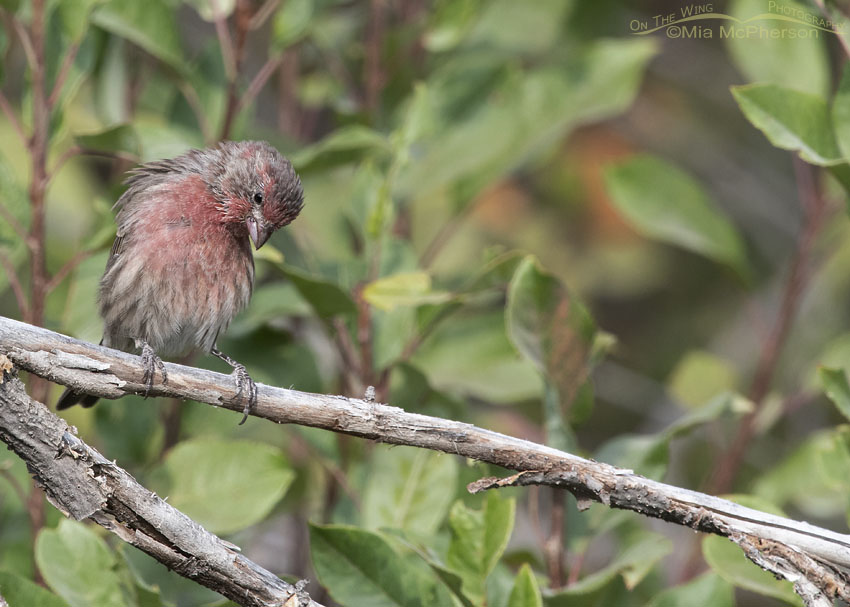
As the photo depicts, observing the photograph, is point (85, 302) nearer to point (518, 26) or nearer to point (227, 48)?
point (227, 48)

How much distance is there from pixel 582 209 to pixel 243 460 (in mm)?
4634

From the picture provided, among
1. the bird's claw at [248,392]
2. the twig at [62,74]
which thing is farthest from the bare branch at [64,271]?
the bird's claw at [248,392]

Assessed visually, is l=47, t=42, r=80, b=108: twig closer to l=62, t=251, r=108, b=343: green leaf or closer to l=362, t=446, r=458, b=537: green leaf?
l=62, t=251, r=108, b=343: green leaf

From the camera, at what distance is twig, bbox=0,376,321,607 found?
245cm

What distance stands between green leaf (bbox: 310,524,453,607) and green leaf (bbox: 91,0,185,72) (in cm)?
228

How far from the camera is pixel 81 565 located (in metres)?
3.15

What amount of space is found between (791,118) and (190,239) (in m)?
2.37

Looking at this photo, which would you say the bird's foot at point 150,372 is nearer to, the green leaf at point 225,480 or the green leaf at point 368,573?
the green leaf at point 368,573

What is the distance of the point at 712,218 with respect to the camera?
15.6 ft

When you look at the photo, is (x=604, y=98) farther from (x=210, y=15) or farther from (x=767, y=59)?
(x=210, y=15)

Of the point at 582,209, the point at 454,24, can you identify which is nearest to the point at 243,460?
the point at 454,24

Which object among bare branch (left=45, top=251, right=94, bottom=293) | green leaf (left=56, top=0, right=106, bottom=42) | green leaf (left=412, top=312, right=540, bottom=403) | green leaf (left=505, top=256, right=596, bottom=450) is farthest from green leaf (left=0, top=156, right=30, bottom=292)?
green leaf (left=505, top=256, right=596, bottom=450)

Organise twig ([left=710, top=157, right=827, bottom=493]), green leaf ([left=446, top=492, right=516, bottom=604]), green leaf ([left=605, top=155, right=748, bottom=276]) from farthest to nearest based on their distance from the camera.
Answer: green leaf ([left=605, top=155, right=748, bottom=276]), twig ([left=710, top=157, right=827, bottom=493]), green leaf ([left=446, top=492, right=516, bottom=604])

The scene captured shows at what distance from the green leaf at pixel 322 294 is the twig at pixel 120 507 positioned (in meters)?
1.26
